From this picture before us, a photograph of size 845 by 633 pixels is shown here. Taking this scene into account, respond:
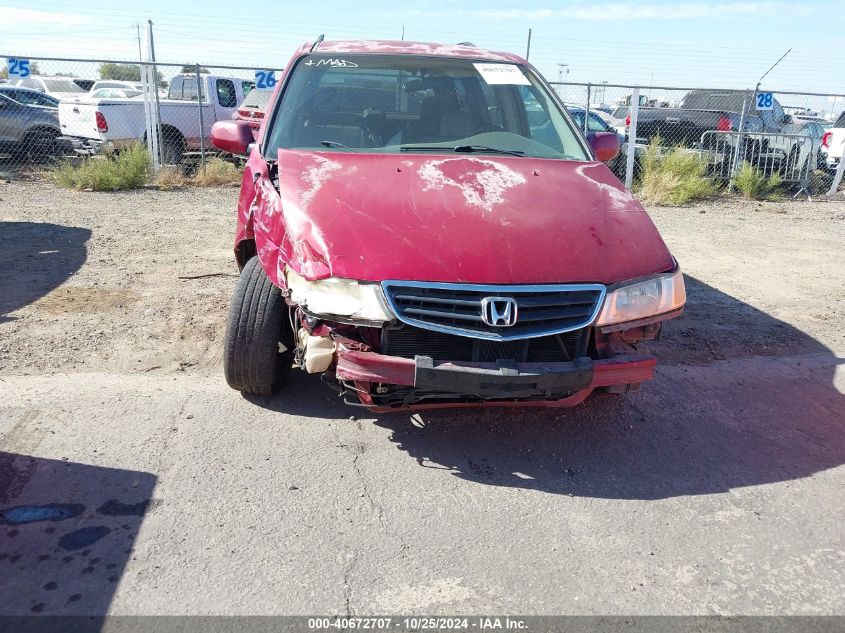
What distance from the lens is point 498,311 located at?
3.11 metres

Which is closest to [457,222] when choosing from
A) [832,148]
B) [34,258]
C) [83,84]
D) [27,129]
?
[34,258]

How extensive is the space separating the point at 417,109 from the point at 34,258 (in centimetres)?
437

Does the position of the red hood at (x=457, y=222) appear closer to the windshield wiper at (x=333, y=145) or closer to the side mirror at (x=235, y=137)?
the windshield wiper at (x=333, y=145)

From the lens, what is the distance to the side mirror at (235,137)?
15.3 ft

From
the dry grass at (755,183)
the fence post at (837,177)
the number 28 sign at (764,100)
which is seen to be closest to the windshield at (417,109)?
the dry grass at (755,183)

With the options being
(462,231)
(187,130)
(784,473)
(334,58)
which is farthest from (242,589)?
(187,130)

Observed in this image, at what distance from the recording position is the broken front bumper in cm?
309

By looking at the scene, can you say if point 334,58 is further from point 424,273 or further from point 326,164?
point 424,273

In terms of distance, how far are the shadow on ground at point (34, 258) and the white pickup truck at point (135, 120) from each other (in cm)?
514

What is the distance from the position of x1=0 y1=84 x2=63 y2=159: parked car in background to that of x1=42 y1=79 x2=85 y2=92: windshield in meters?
12.8

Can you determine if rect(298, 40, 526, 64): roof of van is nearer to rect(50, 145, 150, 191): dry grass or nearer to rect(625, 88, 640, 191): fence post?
rect(50, 145, 150, 191): dry grass

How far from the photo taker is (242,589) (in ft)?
8.40

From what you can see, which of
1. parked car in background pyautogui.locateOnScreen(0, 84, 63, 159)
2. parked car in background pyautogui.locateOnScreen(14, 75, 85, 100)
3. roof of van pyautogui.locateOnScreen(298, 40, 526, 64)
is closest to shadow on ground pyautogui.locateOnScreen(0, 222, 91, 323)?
roof of van pyautogui.locateOnScreen(298, 40, 526, 64)

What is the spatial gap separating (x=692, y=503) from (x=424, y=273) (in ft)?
5.29
